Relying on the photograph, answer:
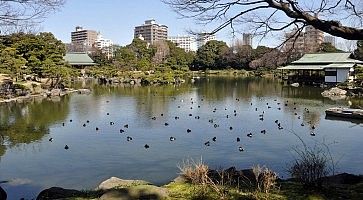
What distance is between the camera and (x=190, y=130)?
55.0ft

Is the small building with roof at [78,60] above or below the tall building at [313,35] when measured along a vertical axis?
above

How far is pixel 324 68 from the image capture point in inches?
1576

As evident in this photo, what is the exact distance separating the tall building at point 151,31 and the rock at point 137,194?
10969 cm

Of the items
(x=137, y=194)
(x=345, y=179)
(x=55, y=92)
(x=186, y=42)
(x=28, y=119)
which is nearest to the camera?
(x=137, y=194)

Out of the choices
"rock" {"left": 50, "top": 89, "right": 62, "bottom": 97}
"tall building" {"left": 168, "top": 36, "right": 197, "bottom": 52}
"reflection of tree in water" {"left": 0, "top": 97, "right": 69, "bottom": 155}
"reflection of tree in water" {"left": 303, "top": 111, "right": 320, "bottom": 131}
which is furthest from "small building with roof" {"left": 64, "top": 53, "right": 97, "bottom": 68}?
"reflection of tree in water" {"left": 303, "top": 111, "right": 320, "bottom": 131}

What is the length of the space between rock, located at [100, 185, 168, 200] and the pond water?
15.1ft

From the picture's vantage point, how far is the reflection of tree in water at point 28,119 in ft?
50.6

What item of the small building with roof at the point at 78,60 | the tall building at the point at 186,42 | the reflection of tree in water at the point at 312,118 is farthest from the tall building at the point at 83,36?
the reflection of tree in water at the point at 312,118

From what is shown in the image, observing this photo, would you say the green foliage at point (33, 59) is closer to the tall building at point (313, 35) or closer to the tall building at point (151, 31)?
the tall building at point (313, 35)

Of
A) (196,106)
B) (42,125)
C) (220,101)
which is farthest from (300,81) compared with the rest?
(42,125)

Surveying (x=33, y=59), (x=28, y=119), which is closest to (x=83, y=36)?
(x=33, y=59)

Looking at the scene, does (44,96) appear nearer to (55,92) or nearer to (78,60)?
(55,92)

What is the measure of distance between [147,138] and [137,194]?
10.2 m

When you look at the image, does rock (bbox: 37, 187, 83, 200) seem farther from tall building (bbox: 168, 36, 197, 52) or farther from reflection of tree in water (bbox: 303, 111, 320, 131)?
reflection of tree in water (bbox: 303, 111, 320, 131)
